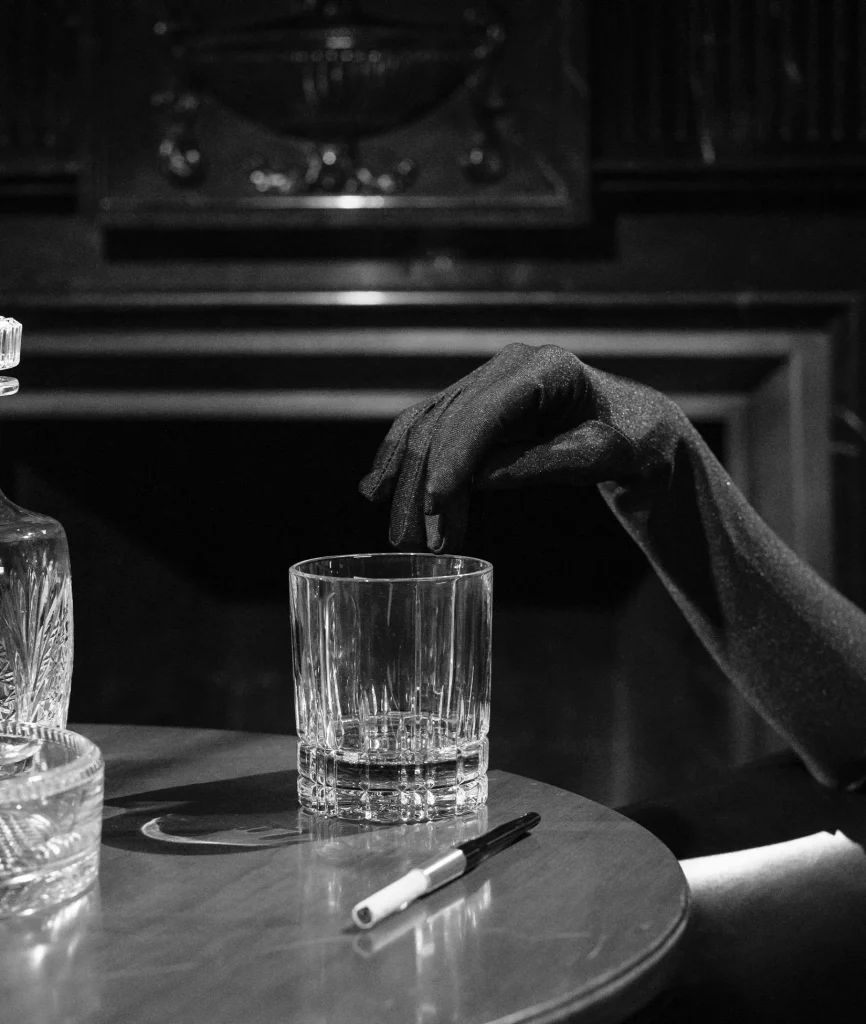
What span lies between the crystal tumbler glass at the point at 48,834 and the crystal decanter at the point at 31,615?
0.58 feet

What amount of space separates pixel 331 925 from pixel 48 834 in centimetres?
12

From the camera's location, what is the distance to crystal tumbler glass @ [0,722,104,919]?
547 millimetres

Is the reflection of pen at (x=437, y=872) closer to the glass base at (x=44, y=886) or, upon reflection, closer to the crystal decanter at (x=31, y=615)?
the glass base at (x=44, y=886)

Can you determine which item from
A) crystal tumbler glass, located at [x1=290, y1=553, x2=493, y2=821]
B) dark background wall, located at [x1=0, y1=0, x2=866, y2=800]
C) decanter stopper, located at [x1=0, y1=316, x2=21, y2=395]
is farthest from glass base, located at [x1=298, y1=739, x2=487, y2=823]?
dark background wall, located at [x1=0, y1=0, x2=866, y2=800]

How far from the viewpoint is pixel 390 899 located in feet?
1.79

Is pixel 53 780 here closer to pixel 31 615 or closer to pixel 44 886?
pixel 44 886

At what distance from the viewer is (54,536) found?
0.75 metres

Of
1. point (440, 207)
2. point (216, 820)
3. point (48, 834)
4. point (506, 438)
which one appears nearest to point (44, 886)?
point (48, 834)

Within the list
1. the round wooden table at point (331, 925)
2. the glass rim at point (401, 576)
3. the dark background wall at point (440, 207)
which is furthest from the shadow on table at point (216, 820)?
the dark background wall at point (440, 207)

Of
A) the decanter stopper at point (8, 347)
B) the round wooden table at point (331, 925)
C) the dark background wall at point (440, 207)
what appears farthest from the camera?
the dark background wall at point (440, 207)

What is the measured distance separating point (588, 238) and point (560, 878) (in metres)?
1.43

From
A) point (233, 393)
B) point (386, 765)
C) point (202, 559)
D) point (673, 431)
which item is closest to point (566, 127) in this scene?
point (233, 393)

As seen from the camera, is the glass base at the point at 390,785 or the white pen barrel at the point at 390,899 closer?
the white pen barrel at the point at 390,899

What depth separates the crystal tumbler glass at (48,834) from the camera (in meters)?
0.55
